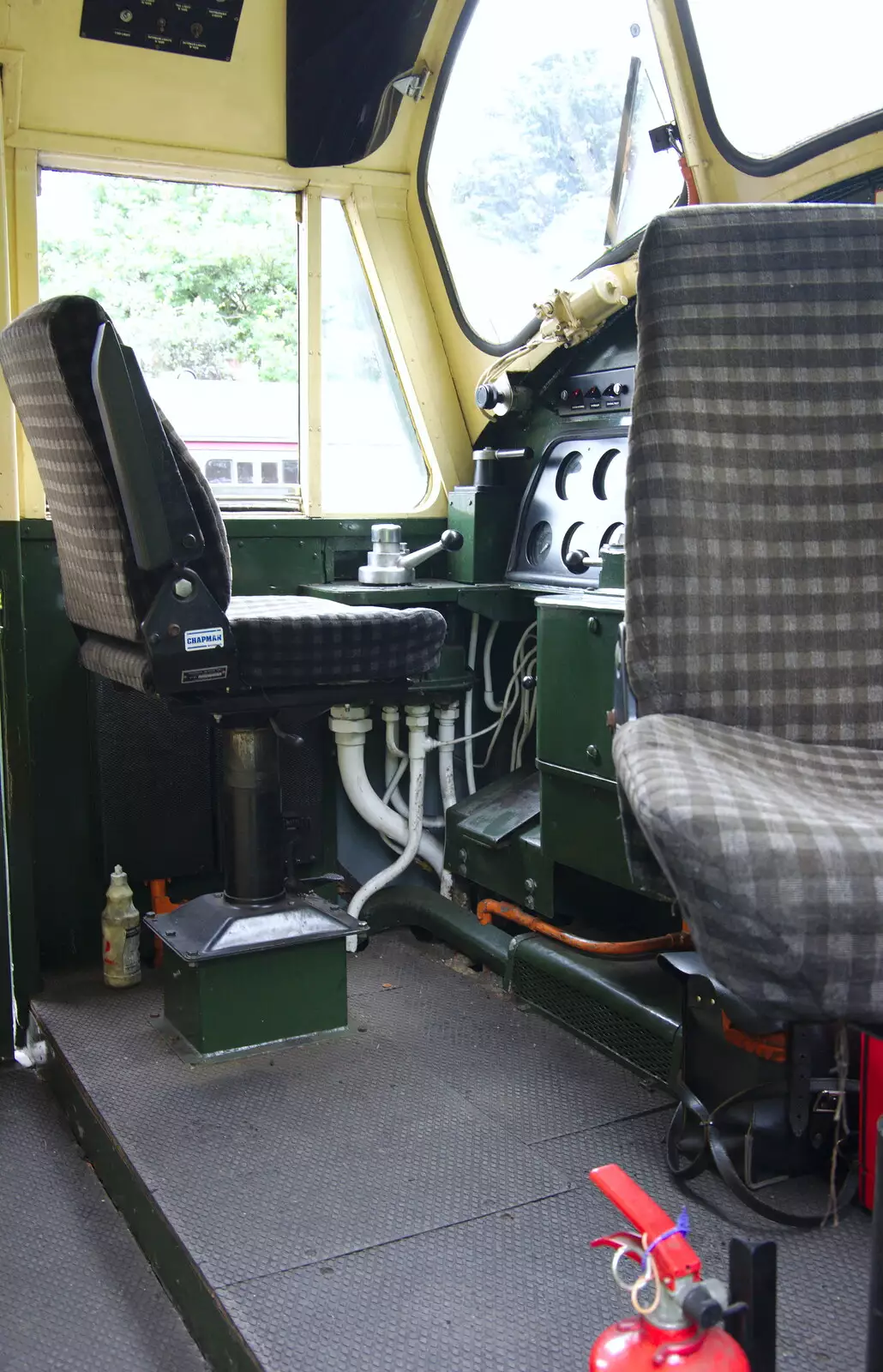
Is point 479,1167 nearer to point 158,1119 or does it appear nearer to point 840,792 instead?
point 158,1119

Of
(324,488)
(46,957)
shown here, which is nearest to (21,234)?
(324,488)

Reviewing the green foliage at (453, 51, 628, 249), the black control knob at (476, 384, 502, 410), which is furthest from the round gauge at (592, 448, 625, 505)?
the green foliage at (453, 51, 628, 249)

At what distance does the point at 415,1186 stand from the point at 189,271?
216cm

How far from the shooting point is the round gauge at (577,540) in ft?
9.46

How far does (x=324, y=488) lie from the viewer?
10.4 feet

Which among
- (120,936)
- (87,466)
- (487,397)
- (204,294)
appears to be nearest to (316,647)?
(87,466)

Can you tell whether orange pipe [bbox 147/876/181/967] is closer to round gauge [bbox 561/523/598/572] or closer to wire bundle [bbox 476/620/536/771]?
wire bundle [bbox 476/620/536/771]

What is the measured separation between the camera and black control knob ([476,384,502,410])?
3045mm

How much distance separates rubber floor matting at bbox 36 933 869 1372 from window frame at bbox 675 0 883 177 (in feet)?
5.65

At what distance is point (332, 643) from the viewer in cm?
210

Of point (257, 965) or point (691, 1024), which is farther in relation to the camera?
point (257, 965)

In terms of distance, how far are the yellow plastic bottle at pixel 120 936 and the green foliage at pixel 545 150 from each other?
1.85 meters

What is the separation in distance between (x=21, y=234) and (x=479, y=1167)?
7.19 ft

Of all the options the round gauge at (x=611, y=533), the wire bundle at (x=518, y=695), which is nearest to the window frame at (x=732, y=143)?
the round gauge at (x=611, y=533)
